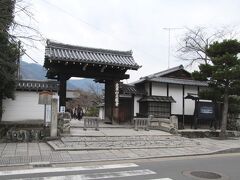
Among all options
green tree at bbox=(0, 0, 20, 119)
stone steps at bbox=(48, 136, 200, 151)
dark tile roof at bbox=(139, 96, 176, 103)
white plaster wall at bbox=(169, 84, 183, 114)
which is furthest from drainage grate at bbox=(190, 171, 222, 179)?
white plaster wall at bbox=(169, 84, 183, 114)

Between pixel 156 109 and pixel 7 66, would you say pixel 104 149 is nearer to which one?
pixel 7 66

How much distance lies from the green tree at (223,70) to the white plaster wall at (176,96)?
17.9 feet

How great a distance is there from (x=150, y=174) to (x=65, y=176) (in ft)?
8.20

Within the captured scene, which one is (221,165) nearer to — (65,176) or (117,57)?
(65,176)

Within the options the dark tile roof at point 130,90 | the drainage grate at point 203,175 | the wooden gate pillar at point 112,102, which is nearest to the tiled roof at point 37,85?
the wooden gate pillar at point 112,102

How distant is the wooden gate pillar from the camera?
22234 mm

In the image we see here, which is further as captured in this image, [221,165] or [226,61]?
[226,61]

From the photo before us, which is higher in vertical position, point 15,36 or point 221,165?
point 15,36

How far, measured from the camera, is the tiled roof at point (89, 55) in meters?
20.4

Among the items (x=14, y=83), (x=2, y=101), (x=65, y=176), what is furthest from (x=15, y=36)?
(x=2, y=101)

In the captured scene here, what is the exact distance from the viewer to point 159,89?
26500 mm

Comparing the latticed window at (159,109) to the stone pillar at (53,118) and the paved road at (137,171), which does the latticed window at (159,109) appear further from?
the paved road at (137,171)

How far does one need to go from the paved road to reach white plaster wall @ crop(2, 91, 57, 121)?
10787 millimetres

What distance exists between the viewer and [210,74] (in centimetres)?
2109
